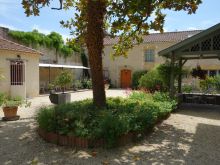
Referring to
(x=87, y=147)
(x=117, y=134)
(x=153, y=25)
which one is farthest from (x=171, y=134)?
(x=153, y=25)

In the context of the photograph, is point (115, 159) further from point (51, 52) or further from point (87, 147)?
point (51, 52)

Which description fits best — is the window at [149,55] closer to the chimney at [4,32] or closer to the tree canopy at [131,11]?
the chimney at [4,32]

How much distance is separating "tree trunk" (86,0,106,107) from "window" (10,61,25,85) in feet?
32.1

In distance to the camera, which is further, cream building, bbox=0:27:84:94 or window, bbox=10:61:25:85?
cream building, bbox=0:27:84:94

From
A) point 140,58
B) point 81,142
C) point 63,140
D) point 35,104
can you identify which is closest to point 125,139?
point 81,142

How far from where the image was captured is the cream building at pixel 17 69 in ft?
52.3

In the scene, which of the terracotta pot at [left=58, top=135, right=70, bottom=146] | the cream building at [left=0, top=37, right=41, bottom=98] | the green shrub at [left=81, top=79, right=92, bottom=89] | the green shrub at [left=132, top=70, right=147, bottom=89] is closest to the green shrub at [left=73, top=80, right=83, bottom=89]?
the green shrub at [left=81, top=79, right=92, bottom=89]

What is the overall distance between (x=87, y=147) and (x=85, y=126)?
54 cm

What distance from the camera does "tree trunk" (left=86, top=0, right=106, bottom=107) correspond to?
8141 millimetres

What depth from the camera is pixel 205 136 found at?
24.3 feet

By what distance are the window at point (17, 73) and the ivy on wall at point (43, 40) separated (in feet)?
15.6

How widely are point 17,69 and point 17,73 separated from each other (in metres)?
0.26

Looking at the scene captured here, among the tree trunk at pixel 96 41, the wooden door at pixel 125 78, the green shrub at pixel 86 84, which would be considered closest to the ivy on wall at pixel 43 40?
the green shrub at pixel 86 84

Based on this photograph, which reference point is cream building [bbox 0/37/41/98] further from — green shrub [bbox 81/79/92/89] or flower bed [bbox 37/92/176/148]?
flower bed [bbox 37/92/176/148]
